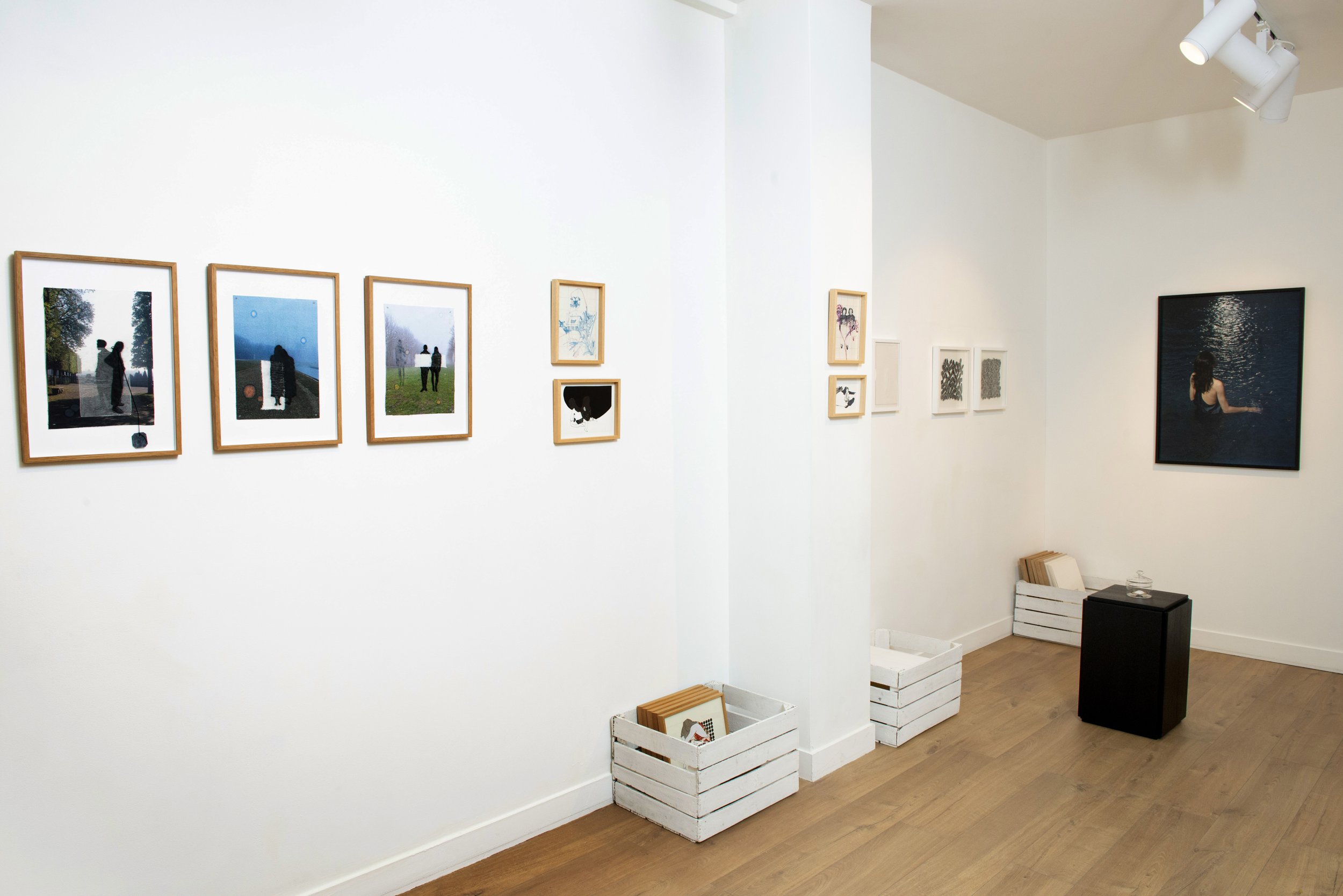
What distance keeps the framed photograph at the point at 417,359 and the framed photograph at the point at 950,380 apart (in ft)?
9.30

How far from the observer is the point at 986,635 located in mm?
5098

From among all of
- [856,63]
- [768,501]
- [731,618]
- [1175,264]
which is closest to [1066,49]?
[856,63]

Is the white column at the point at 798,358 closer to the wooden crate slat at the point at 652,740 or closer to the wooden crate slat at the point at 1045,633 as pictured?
the wooden crate slat at the point at 652,740

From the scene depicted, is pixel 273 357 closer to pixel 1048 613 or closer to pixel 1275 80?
pixel 1275 80

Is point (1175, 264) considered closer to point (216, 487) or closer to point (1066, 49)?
point (1066, 49)

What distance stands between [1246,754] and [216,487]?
3.94 m

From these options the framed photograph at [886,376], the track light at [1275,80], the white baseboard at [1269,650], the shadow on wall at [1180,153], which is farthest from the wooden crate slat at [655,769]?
the shadow on wall at [1180,153]

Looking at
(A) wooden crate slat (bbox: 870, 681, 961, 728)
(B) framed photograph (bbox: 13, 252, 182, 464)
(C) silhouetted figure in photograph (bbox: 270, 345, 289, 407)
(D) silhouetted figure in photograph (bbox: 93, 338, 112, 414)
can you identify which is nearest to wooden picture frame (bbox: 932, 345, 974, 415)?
(A) wooden crate slat (bbox: 870, 681, 961, 728)

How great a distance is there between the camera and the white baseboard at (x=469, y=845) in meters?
2.48

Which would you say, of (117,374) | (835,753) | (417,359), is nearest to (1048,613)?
(835,753)

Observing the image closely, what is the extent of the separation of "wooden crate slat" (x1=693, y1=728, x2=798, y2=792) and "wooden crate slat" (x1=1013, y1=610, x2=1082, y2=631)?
2.69 metres

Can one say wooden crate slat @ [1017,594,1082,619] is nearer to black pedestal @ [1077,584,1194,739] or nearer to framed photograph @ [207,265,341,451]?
black pedestal @ [1077,584,1194,739]

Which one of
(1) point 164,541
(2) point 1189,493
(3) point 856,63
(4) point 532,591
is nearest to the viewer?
(1) point 164,541

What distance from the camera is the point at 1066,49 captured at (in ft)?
13.0
